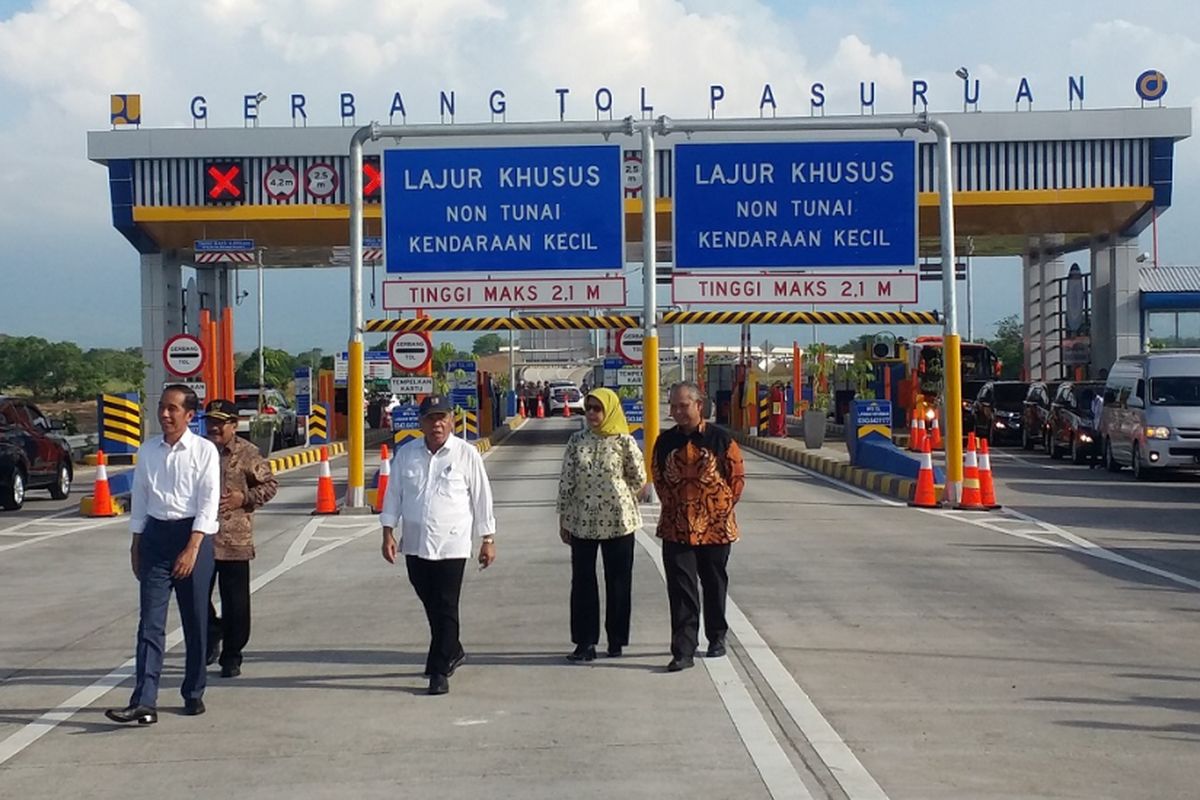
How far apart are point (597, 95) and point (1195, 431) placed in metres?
19.8

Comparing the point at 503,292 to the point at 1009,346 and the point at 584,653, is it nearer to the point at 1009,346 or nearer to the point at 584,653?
the point at 584,653

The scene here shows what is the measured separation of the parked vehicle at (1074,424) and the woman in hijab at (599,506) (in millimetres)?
24300

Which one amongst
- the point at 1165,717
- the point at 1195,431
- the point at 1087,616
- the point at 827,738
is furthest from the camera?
the point at 1195,431

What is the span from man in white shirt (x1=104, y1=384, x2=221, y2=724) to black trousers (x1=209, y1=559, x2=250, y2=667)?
1.02 meters

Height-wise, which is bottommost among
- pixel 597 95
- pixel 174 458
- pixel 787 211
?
pixel 174 458

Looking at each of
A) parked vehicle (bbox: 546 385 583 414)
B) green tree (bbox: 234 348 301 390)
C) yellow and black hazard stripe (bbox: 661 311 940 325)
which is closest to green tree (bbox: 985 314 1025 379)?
parked vehicle (bbox: 546 385 583 414)

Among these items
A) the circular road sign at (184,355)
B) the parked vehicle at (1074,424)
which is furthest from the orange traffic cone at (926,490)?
the circular road sign at (184,355)

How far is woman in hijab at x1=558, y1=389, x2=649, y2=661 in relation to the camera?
31.5ft

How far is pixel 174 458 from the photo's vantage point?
834 centimetres

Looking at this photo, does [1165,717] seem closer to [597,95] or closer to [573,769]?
[573,769]

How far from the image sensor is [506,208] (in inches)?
899

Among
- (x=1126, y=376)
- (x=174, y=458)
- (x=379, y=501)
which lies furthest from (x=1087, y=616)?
(x=1126, y=376)

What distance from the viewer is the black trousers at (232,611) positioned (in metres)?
9.52

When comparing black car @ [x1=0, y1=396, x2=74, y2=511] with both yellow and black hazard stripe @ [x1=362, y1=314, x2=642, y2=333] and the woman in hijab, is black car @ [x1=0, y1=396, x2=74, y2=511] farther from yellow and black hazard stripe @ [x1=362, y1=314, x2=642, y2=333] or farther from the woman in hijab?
the woman in hijab
